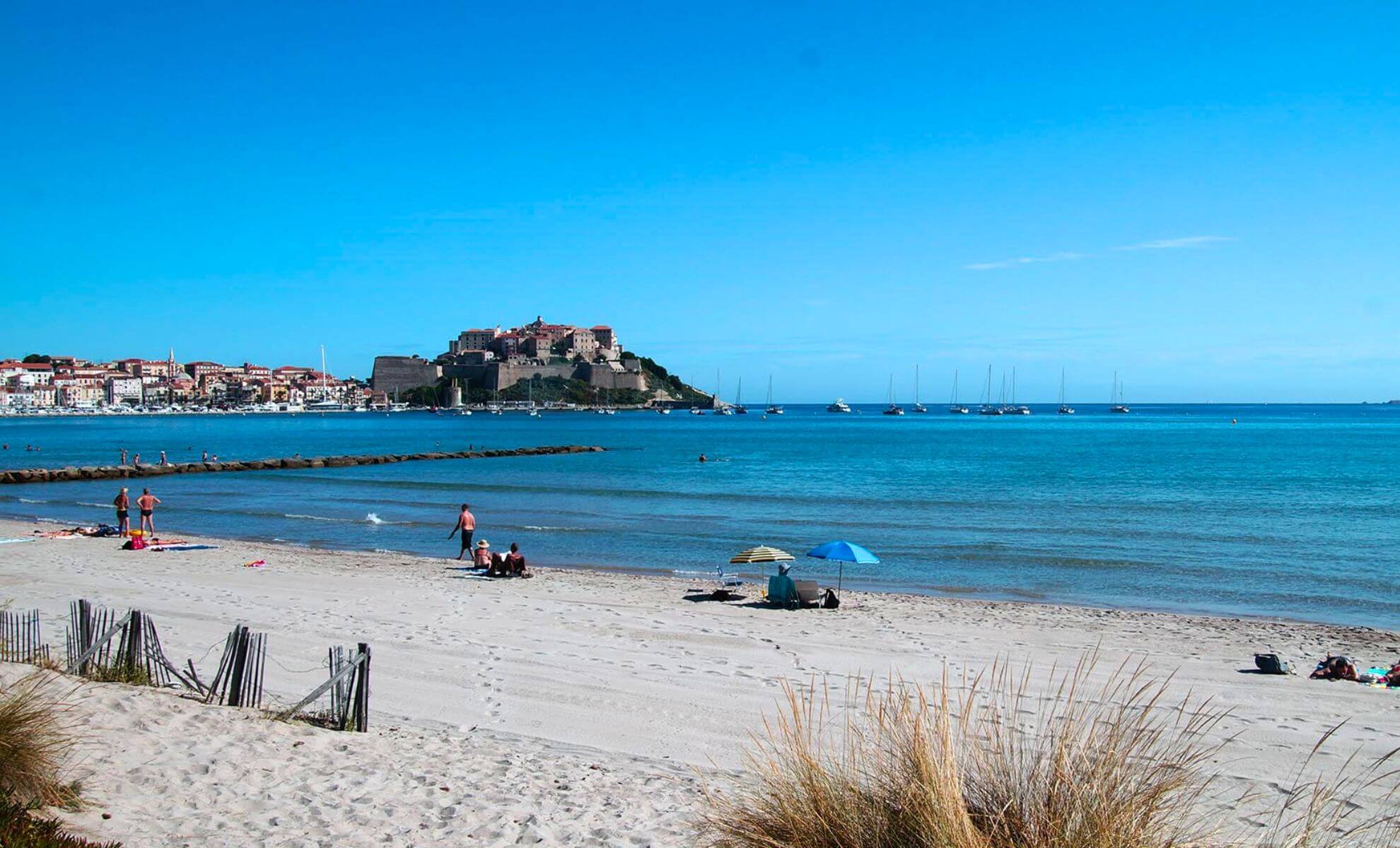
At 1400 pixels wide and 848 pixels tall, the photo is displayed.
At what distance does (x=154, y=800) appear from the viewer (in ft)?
19.2

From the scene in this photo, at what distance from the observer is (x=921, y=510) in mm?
31297

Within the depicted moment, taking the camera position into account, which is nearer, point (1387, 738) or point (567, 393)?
point (1387, 738)

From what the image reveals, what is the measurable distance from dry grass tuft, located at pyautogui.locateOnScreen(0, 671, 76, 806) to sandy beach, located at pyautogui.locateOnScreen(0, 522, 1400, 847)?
0.85 feet

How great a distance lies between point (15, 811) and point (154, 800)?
1.17 metres

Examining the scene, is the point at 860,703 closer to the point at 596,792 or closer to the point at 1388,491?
the point at 596,792

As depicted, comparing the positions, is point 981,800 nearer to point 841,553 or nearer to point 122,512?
point 841,553

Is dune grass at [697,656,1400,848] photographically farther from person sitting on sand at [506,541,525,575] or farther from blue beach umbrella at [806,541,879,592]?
person sitting on sand at [506,541,525,575]

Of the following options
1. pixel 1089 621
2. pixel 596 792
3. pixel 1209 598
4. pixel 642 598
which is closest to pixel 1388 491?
pixel 1209 598

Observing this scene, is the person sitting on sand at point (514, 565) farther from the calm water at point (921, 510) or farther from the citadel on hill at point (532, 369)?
the citadel on hill at point (532, 369)

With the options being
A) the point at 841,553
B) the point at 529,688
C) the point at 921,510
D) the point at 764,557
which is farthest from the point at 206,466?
the point at 529,688

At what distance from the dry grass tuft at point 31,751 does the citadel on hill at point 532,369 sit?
17285cm

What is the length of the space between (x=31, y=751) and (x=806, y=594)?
11095 millimetres

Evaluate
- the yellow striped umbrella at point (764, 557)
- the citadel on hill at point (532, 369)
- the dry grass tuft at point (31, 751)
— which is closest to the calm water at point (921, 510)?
the yellow striped umbrella at point (764, 557)

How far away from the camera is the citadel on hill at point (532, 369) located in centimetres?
17975
